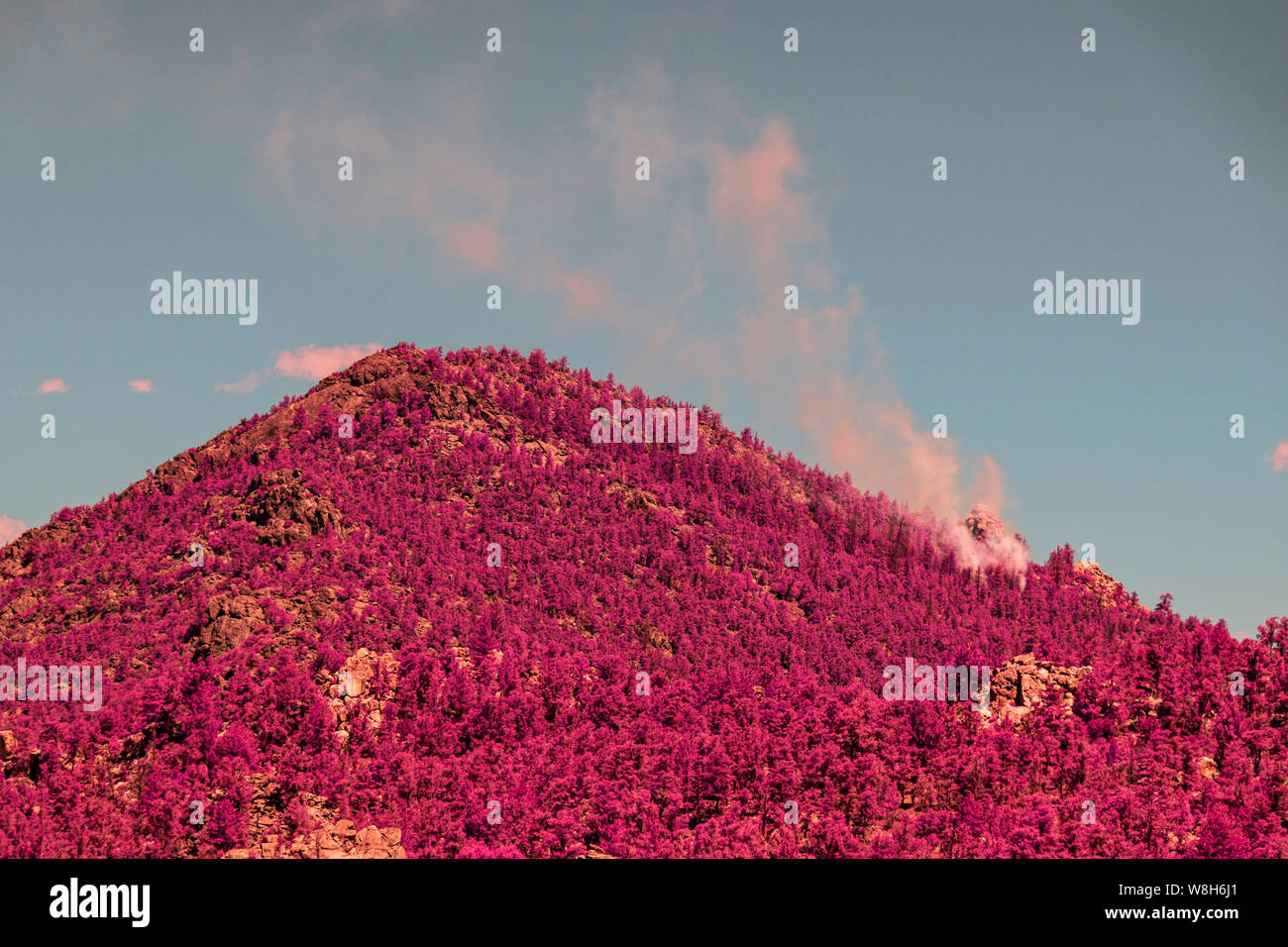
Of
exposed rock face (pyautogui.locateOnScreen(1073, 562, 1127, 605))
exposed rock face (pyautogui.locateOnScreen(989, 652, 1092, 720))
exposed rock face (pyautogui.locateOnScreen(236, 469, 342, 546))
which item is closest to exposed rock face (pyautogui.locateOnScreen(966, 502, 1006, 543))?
exposed rock face (pyautogui.locateOnScreen(1073, 562, 1127, 605))

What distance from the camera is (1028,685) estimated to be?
39406mm

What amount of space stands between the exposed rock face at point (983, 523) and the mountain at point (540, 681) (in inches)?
559

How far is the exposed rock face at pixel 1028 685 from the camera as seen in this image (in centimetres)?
3831

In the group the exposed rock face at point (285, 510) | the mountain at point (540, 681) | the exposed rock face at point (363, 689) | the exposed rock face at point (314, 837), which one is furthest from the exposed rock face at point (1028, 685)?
the exposed rock face at point (285, 510)

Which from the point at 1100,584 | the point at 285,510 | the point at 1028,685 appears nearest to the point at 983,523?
the point at 1100,584

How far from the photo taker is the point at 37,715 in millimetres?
38188

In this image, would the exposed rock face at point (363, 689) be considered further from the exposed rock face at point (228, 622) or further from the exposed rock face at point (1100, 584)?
the exposed rock face at point (1100, 584)

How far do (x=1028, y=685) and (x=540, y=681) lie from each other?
21807 millimetres

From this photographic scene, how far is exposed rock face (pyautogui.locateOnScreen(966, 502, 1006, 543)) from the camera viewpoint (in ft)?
284

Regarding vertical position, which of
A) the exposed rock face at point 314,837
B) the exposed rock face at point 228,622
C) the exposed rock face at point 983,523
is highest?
the exposed rock face at point 983,523

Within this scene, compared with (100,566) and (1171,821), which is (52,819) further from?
(1171,821)

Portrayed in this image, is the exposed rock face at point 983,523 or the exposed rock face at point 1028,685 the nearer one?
the exposed rock face at point 1028,685

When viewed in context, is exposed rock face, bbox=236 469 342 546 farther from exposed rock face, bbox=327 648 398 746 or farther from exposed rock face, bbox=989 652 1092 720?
exposed rock face, bbox=989 652 1092 720
